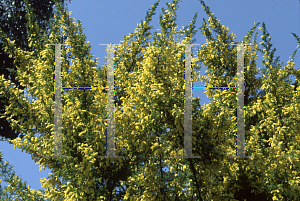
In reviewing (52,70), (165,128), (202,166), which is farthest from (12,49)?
(202,166)

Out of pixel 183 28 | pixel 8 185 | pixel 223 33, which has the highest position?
pixel 223 33

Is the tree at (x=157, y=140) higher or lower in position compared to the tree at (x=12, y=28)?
lower

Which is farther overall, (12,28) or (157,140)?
(12,28)

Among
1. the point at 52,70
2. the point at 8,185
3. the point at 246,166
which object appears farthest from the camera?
the point at 52,70

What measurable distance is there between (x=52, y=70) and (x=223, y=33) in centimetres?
589

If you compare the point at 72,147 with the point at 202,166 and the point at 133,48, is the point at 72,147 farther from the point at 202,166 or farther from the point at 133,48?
the point at 133,48

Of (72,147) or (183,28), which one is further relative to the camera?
(183,28)

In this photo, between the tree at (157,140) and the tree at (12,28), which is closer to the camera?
the tree at (157,140)

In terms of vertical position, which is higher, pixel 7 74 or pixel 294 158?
pixel 7 74

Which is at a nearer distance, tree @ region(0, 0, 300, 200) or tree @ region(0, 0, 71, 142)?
tree @ region(0, 0, 300, 200)

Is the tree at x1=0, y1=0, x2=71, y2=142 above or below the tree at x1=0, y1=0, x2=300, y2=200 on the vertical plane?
above

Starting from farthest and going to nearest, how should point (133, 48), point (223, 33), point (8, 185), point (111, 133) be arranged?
point (223, 33) < point (133, 48) < point (8, 185) < point (111, 133)

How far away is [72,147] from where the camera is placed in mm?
6094

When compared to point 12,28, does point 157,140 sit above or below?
below
